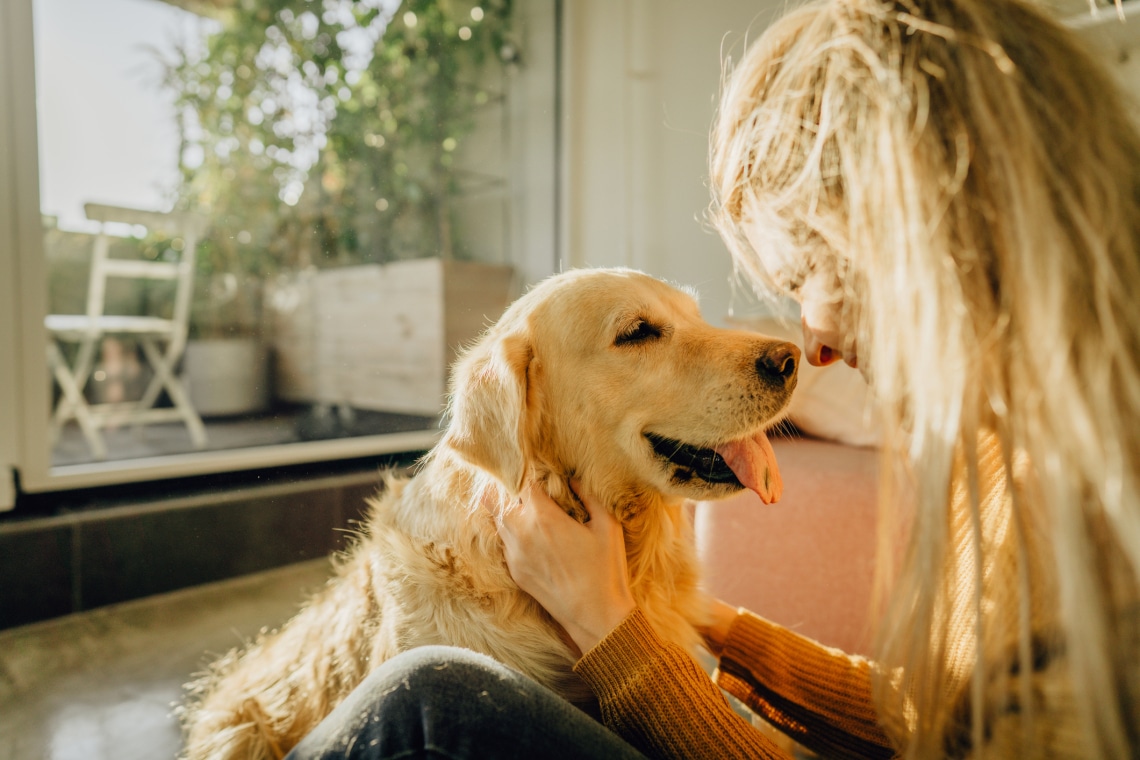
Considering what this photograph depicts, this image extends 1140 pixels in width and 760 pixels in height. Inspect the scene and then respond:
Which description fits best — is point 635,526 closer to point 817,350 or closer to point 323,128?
point 817,350

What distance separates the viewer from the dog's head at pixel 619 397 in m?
0.95

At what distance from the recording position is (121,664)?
60.1 inches

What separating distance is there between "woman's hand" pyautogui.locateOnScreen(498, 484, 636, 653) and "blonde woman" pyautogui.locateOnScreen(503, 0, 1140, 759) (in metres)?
0.12

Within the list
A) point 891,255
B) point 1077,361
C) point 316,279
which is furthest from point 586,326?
point 316,279

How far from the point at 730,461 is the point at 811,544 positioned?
18.1 inches

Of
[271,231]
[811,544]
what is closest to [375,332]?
[271,231]

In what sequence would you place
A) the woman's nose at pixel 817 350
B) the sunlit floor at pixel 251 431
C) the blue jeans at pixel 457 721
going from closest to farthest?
the blue jeans at pixel 457 721, the woman's nose at pixel 817 350, the sunlit floor at pixel 251 431

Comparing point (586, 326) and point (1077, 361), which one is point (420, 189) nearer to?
point (586, 326)

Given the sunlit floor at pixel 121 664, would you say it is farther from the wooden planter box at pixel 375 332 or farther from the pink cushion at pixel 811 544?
the pink cushion at pixel 811 544

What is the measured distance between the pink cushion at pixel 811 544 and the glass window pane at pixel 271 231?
66.7 inches

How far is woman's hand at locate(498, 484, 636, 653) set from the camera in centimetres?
83

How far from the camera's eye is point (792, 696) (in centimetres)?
97

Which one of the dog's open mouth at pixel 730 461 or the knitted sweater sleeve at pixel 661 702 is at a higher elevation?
the dog's open mouth at pixel 730 461

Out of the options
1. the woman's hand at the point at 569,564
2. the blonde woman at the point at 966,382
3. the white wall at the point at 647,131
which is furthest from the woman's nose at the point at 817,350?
the white wall at the point at 647,131
